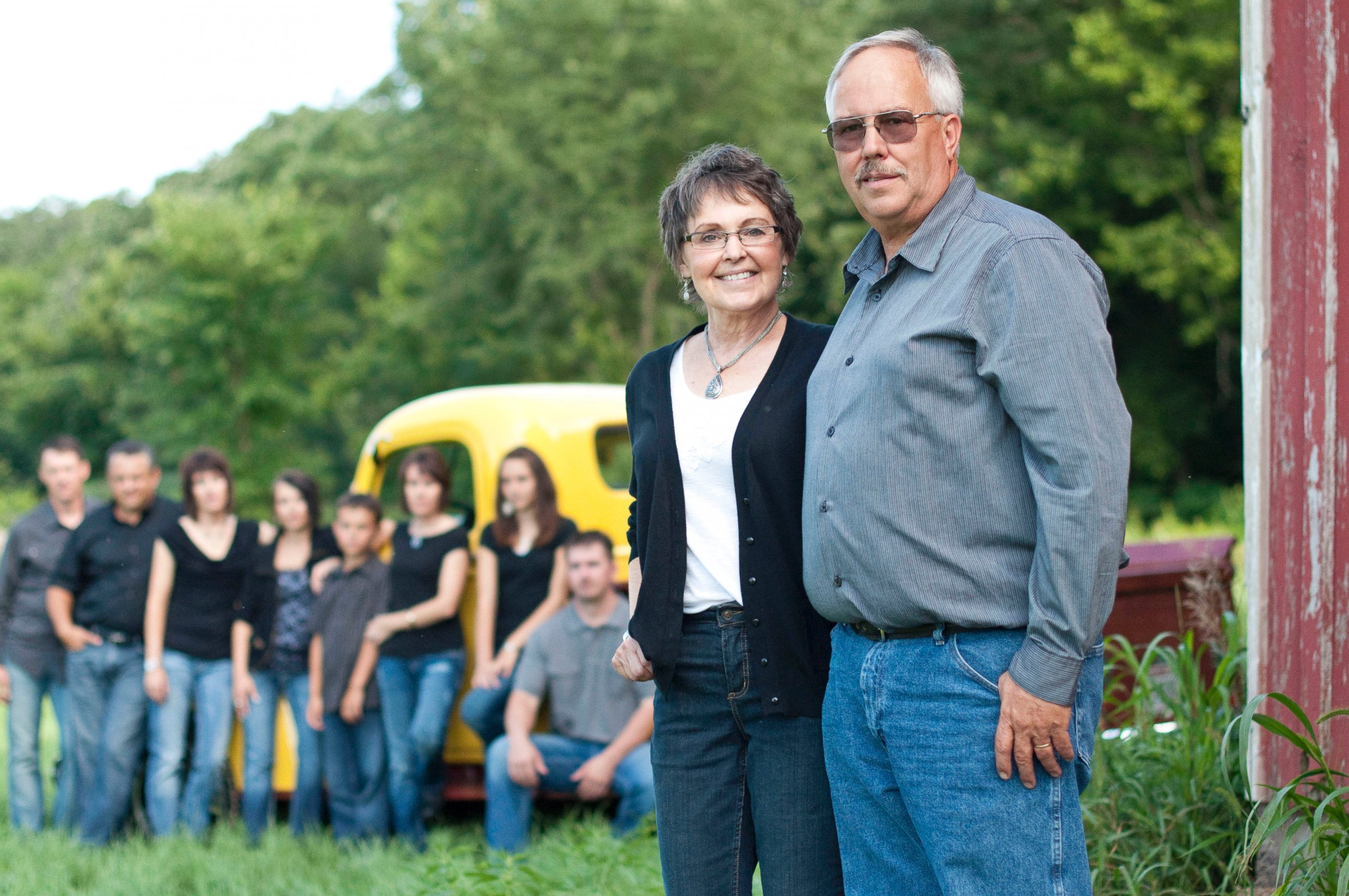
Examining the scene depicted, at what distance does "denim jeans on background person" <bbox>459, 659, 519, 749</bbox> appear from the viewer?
5.45 metres

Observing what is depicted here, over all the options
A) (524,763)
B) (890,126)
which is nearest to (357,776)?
(524,763)

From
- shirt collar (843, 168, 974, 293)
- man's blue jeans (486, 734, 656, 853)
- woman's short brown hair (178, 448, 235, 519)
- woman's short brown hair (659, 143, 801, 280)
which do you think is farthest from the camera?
woman's short brown hair (178, 448, 235, 519)

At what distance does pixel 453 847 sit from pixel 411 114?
24.1m

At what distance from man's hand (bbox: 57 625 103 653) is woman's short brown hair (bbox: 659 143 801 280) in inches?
178

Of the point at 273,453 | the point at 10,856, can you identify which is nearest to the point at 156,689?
the point at 10,856

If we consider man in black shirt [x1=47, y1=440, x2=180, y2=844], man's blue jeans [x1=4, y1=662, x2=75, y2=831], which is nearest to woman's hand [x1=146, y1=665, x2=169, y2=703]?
man in black shirt [x1=47, y1=440, x2=180, y2=844]

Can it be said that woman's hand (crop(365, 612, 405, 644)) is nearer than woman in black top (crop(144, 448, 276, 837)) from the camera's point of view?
Yes

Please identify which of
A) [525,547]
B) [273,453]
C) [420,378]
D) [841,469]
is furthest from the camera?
[273,453]

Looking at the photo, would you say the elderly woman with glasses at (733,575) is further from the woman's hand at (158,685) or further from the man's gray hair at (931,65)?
the woman's hand at (158,685)

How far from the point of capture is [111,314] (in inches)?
1631

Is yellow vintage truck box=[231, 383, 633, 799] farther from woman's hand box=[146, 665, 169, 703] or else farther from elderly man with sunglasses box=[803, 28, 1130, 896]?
elderly man with sunglasses box=[803, 28, 1130, 896]

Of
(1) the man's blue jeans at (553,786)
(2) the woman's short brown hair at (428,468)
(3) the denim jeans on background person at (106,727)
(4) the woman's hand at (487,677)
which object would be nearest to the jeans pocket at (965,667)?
(1) the man's blue jeans at (553,786)

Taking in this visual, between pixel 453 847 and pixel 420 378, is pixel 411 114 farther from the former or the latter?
pixel 453 847

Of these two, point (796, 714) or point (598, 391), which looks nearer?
point (796, 714)
